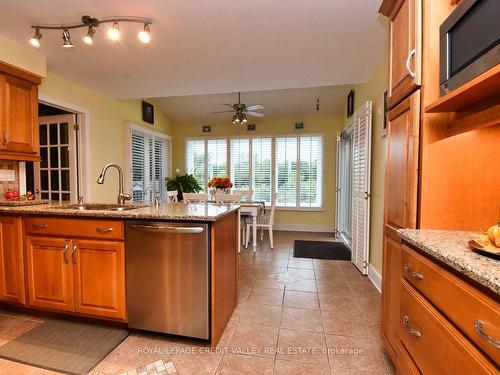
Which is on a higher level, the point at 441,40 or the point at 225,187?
the point at 441,40

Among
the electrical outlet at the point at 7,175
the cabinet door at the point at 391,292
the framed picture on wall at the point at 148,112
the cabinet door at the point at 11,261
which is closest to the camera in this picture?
the cabinet door at the point at 391,292

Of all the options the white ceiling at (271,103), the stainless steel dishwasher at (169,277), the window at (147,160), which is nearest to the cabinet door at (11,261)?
the stainless steel dishwasher at (169,277)

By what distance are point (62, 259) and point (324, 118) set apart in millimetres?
5330

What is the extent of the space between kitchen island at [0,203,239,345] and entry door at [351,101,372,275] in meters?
1.84

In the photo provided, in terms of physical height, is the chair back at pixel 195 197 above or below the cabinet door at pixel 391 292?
above

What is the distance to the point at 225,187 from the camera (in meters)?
4.73

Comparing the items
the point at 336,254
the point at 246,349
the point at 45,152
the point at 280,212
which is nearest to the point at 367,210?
the point at 336,254

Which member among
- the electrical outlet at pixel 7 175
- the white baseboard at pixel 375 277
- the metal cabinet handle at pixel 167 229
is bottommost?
the white baseboard at pixel 375 277

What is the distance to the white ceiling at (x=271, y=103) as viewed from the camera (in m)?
5.08

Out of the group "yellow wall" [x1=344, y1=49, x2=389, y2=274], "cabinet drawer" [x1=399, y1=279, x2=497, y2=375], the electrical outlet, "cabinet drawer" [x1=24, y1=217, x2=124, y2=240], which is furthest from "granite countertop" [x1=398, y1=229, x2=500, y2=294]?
the electrical outlet

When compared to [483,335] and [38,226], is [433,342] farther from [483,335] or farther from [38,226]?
[38,226]

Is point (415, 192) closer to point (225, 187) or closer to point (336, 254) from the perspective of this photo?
point (336, 254)

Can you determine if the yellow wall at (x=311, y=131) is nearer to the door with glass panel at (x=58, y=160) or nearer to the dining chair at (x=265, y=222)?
the dining chair at (x=265, y=222)

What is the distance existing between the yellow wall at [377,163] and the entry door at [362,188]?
7cm
